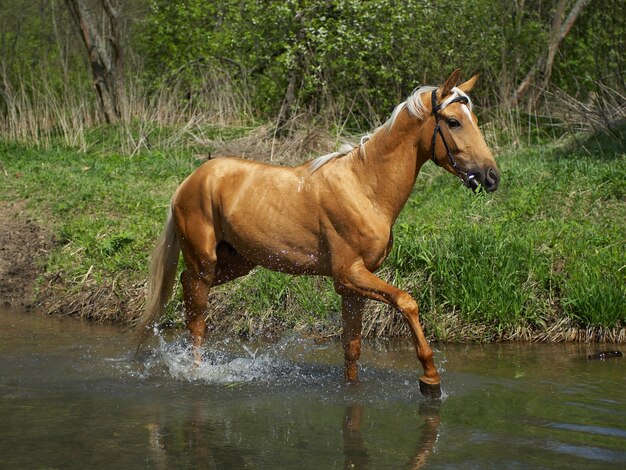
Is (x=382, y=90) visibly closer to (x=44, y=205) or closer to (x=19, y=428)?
(x=44, y=205)

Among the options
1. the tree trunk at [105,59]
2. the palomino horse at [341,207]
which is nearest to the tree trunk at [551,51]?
the tree trunk at [105,59]

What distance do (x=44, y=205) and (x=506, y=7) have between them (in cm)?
858

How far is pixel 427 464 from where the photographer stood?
4.61m

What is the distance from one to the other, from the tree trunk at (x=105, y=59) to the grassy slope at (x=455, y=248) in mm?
3549

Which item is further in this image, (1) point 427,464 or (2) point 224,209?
(2) point 224,209

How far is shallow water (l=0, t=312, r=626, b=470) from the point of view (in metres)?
4.73

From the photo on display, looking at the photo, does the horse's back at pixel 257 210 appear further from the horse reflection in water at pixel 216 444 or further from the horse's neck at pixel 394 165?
the horse reflection in water at pixel 216 444

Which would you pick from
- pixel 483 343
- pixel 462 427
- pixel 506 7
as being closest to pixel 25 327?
pixel 483 343

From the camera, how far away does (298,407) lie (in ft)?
18.6

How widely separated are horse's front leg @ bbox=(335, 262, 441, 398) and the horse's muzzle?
757 millimetres

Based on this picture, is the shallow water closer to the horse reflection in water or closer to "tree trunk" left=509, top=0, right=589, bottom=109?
the horse reflection in water

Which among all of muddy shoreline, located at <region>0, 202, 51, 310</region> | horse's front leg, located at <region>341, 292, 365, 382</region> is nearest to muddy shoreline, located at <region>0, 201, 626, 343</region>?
muddy shoreline, located at <region>0, 202, 51, 310</region>

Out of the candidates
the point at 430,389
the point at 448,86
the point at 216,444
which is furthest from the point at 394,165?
the point at 216,444

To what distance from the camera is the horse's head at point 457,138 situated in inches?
213
